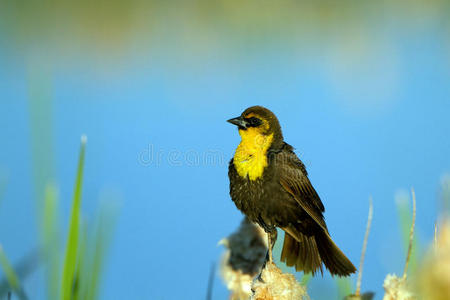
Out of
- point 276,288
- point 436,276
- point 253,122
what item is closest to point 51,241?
point 276,288

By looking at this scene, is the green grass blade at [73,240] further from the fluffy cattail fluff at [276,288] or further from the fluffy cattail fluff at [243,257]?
the fluffy cattail fluff at [243,257]

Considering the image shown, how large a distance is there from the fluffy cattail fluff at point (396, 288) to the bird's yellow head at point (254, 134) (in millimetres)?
1305

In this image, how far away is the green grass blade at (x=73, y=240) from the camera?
79.7 inches

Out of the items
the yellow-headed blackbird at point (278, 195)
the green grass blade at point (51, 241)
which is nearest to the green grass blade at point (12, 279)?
the green grass blade at point (51, 241)

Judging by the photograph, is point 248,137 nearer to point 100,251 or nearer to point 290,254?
point 290,254

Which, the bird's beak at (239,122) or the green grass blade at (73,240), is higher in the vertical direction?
the bird's beak at (239,122)

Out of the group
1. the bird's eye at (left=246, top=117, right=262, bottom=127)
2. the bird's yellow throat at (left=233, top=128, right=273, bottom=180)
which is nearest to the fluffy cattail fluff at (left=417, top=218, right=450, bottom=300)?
the bird's yellow throat at (left=233, top=128, right=273, bottom=180)

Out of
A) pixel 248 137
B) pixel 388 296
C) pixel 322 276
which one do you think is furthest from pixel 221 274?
pixel 388 296

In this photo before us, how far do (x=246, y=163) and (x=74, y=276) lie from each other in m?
1.28

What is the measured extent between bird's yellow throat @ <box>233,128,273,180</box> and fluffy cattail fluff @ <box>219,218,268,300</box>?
37cm

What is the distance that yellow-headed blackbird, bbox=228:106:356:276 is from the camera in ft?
9.35

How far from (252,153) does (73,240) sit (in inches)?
51.7

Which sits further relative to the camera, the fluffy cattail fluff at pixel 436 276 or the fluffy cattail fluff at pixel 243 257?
the fluffy cattail fluff at pixel 243 257

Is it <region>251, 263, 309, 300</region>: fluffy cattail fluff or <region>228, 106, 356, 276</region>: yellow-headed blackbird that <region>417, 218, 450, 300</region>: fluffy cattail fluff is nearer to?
<region>251, 263, 309, 300</region>: fluffy cattail fluff
